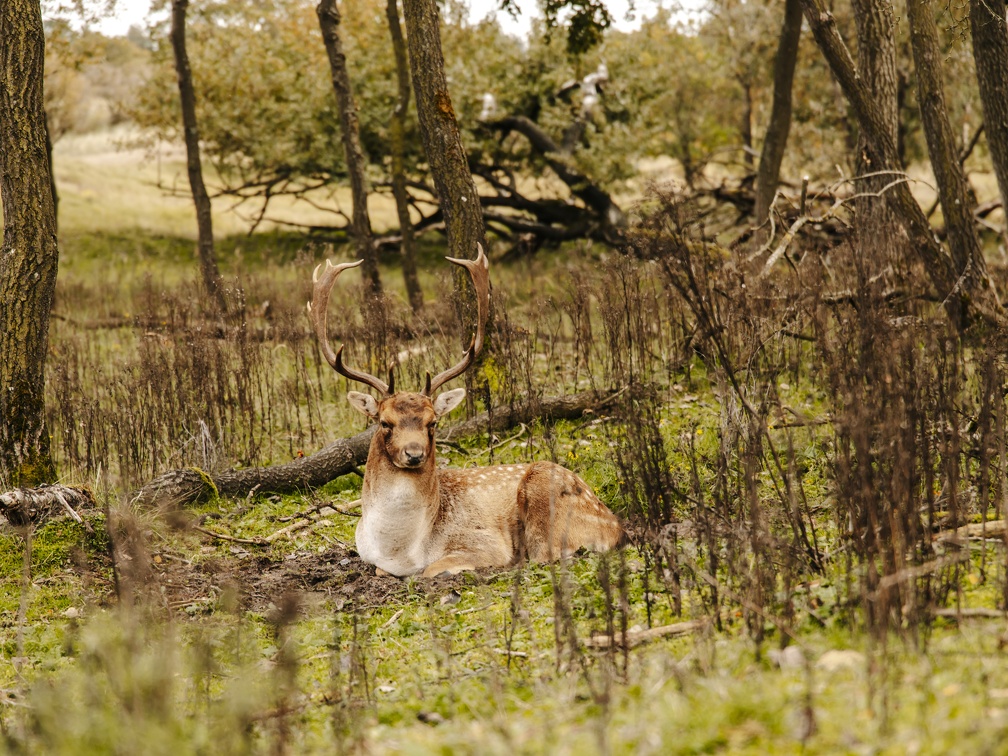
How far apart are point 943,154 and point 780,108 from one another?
5633mm

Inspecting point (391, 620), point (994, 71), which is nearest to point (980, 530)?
point (391, 620)

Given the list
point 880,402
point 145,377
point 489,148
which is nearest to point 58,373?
point 145,377

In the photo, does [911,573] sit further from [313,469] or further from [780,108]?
[780,108]

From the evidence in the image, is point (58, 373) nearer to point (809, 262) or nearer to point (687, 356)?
point (687, 356)

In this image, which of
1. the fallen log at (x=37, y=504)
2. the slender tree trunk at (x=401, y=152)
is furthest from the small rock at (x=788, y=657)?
the slender tree trunk at (x=401, y=152)

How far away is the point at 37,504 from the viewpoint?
7133 mm

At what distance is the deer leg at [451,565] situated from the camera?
6884 millimetres

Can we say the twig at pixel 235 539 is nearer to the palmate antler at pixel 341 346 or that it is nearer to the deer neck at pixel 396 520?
the deer neck at pixel 396 520

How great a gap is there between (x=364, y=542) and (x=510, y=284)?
381 inches

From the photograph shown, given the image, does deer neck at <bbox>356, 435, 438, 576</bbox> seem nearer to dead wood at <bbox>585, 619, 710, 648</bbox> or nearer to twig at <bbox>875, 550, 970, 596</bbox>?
dead wood at <bbox>585, 619, 710, 648</bbox>

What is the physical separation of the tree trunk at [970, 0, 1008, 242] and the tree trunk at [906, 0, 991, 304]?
0.52 metres

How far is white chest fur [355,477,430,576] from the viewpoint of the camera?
23.0 ft

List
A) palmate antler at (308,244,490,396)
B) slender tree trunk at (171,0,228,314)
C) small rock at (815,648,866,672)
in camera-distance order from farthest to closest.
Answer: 1. slender tree trunk at (171,0,228,314)
2. palmate antler at (308,244,490,396)
3. small rock at (815,648,866,672)

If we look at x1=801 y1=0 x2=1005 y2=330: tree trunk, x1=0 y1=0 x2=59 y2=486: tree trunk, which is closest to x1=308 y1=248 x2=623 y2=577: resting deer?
x1=0 y1=0 x2=59 y2=486: tree trunk
